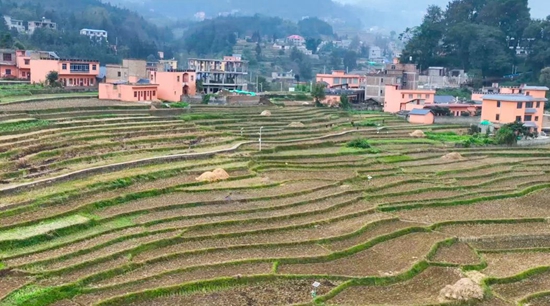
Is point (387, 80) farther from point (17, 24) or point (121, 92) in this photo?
point (17, 24)

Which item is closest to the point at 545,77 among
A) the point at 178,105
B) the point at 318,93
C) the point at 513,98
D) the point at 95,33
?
the point at 513,98

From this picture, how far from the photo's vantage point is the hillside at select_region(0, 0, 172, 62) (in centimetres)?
6188

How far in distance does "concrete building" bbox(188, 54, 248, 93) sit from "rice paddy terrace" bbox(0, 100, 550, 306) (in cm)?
1529

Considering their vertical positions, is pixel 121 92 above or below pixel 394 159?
above

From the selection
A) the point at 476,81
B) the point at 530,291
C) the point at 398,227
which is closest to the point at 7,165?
the point at 398,227

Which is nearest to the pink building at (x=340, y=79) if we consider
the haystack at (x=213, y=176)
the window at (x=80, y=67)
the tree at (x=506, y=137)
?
the window at (x=80, y=67)

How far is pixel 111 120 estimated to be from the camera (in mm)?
27297

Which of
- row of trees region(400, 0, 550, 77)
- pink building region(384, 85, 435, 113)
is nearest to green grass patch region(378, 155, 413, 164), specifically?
pink building region(384, 85, 435, 113)

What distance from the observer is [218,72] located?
148 ft

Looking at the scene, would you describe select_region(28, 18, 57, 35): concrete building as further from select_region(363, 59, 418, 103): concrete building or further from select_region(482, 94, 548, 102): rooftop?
select_region(482, 94, 548, 102): rooftop

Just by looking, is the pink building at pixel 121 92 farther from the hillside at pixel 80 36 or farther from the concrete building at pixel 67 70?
the hillside at pixel 80 36

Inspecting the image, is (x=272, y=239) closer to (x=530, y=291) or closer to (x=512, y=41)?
(x=530, y=291)

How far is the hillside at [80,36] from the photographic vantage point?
61875mm

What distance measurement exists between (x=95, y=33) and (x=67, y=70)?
4270 centimetres
